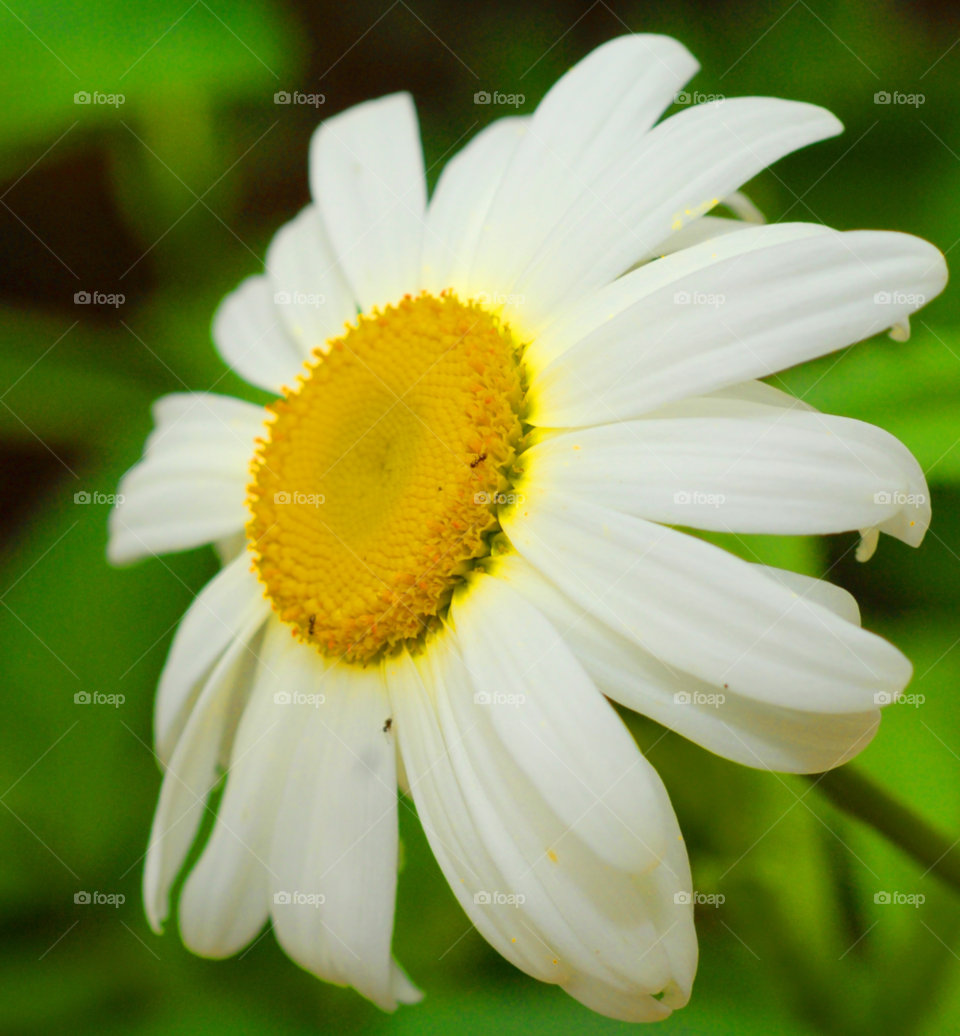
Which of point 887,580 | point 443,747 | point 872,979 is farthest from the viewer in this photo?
point 887,580

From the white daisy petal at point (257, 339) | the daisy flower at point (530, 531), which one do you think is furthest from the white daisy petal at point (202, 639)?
the white daisy petal at point (257, 339)

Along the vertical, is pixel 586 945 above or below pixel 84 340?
below

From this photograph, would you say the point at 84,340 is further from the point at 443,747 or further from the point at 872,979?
the point at 872,979

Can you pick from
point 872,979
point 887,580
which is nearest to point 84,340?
point 887,580

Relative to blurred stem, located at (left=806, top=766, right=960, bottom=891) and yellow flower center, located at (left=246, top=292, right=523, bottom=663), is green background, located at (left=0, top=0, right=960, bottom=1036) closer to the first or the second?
blurred stem, located at (left=806, top=766, right=960, bottom=891)

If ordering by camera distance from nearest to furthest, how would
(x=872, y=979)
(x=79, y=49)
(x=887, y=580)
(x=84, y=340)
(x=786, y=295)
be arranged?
1. (x=786, y=295)
2. (x=872, y=979)
3. (x=887, y=580)
4. (x=79, y=49)
5. (x=84, y=340)

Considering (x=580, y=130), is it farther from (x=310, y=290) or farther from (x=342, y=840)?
(x=342, y=840)

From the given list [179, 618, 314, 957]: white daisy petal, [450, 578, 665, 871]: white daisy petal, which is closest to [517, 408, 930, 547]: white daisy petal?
[450, 578, 665, 871]: white daisy petal
